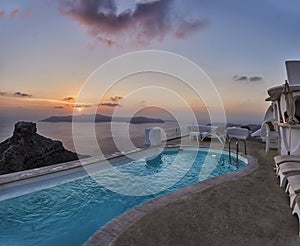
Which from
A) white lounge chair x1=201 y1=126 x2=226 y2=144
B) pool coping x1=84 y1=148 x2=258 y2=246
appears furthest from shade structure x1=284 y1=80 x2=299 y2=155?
white lounge chair x1=201 y1=126 x2=226 y2=144

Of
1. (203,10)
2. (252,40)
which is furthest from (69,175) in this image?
(252,40)

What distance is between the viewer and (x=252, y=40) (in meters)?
9.38

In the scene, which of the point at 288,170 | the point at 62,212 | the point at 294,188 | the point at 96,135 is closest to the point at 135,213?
the point at 62,212

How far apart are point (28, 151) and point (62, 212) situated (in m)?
4.97

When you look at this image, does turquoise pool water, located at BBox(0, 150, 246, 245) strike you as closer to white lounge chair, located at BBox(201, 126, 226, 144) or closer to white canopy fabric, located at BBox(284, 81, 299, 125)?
white canopy fabric, located at BBox(284, 81, 299, 125)

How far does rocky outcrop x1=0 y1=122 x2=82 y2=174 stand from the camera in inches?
307

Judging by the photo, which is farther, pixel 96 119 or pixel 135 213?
pixel 96 119

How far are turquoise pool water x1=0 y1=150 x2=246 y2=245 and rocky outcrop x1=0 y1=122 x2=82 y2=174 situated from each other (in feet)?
11.1

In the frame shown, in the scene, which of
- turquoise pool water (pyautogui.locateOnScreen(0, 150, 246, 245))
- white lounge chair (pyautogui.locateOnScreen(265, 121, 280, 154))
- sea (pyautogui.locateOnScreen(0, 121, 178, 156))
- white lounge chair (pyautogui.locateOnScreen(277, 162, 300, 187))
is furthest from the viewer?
sea (pyautogui.locateOnScreen(0, 121, 178, 156))

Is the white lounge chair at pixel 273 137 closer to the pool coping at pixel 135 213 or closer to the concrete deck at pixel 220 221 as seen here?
the pool coping at pixel 135 213

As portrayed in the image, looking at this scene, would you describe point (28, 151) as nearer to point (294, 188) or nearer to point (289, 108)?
point (294, 188)

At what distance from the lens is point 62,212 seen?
166 inches

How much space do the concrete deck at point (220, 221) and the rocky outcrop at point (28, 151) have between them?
6.21 meters

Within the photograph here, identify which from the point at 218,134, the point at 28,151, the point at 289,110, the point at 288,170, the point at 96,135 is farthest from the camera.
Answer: the point at 218,134
